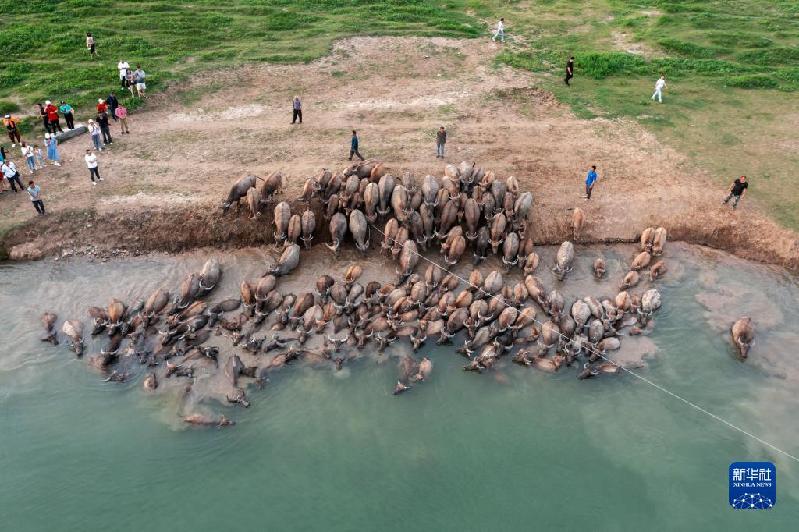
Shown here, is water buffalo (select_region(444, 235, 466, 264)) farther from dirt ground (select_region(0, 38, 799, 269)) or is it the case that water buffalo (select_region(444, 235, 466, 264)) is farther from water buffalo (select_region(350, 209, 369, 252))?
dirt ground (select_region(0, 38, 799, 269))

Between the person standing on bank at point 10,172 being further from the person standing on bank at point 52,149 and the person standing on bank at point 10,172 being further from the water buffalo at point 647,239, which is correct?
the water buffalo at point 647,239

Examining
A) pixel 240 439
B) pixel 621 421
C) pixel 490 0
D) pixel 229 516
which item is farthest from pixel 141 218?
pixel 490 0

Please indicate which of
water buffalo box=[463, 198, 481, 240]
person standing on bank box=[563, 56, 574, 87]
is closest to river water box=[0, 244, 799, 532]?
water buffalo box=[463, 198, 481, 240]

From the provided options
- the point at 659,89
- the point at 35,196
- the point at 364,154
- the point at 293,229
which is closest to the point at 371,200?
the point at 293,229

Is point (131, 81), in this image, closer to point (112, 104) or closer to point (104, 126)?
point (112, 104)

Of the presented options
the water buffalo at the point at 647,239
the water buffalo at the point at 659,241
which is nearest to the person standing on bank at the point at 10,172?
the water buffalo at the point at 647,239

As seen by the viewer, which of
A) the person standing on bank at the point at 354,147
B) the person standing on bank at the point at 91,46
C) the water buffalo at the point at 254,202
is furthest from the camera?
the person standing on bank at the point at 91,46
